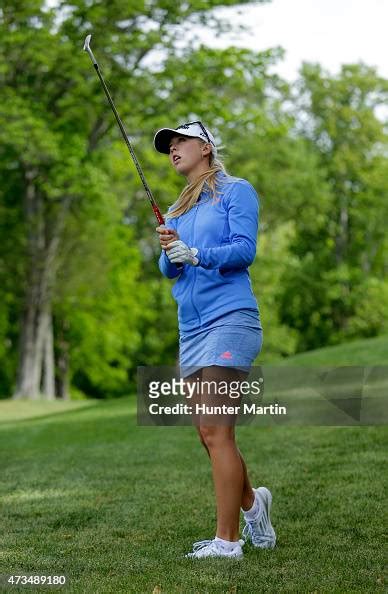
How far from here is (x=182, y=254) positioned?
4.35 m

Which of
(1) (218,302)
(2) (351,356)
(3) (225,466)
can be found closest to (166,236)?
(1) (218,302)

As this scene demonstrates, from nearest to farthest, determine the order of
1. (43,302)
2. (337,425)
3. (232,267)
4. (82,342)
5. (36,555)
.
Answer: (232,267), (36,555), (337,425), (43,302), (82,342)

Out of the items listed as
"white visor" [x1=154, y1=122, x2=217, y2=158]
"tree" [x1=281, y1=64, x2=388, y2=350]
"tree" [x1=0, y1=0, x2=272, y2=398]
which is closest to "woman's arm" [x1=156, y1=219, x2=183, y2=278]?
"white visor" [x1=154, y1=122, x2=217, y2=158]

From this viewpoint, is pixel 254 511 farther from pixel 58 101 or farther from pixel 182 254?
pixel 58 101

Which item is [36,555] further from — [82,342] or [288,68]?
[288,68]

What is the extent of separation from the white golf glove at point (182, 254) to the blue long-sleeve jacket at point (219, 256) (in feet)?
0.11

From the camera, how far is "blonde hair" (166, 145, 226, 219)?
15.2 ft

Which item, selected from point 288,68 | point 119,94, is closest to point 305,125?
point 288,68

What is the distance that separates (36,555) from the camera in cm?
483

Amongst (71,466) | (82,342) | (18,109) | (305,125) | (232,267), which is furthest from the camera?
(305,125)

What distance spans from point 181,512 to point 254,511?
133cm

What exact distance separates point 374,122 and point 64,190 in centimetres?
1866

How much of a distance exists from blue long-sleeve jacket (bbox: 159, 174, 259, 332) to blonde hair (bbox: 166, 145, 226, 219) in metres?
0.04

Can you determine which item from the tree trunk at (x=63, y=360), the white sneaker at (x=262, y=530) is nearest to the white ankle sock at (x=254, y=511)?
the white sneaker at (x=262, y=530)
